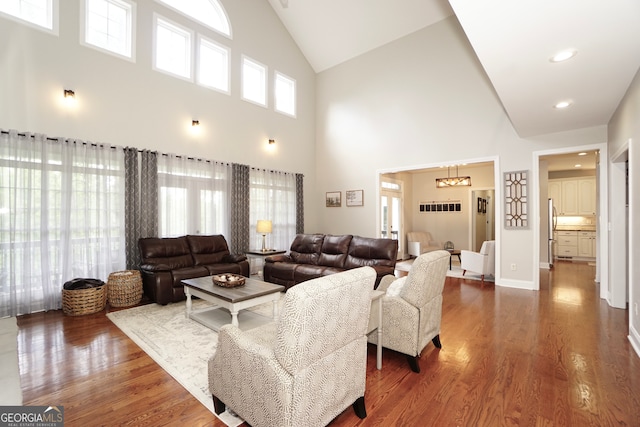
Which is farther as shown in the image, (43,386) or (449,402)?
(43,386)

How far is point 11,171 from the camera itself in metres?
3.74

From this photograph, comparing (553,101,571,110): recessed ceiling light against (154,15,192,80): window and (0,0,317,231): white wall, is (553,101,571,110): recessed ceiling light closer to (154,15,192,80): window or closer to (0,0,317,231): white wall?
(0,0,317,231): white wall

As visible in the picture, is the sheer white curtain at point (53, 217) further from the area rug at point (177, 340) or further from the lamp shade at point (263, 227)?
the lamp shade at point (263, 227)

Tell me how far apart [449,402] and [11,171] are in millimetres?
5351

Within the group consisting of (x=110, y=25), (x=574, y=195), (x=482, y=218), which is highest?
(x=110, y=25)

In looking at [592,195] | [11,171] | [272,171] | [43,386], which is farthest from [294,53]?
[592,195]

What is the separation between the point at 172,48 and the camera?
5391 mm

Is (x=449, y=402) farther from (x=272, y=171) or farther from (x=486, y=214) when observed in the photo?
(x=486, y=214)

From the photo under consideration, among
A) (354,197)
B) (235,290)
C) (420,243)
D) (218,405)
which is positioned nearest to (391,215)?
(420,243)

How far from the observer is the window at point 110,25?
445 centimetres

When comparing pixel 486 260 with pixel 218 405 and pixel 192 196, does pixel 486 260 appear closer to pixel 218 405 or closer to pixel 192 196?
pixel 218 405

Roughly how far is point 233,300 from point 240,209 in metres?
3.39

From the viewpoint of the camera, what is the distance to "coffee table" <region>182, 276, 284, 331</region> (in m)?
3.08

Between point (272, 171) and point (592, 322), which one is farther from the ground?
point (272, 171)
